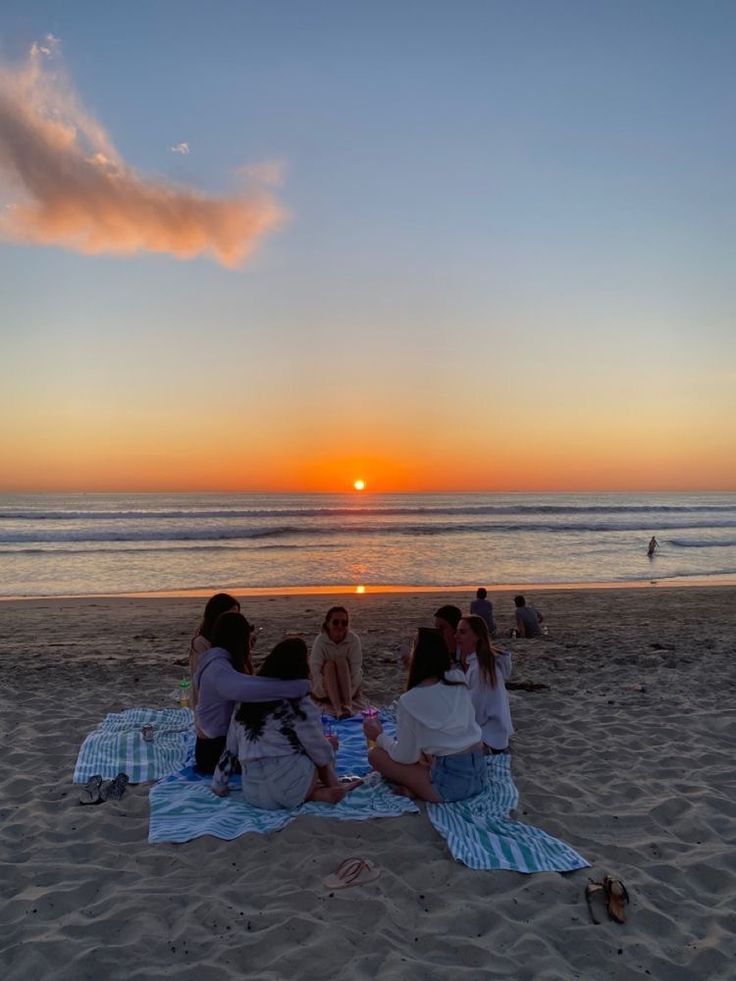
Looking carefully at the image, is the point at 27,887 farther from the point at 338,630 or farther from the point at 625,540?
the point at 625,540

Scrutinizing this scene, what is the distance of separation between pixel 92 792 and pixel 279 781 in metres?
1.55

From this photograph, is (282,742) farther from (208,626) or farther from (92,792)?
(92,792)

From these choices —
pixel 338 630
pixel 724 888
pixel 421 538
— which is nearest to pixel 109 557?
pixel 421 538

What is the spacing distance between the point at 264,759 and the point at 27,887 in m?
1.60

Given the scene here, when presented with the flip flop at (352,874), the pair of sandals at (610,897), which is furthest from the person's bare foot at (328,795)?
the pair of sandals at (610,897)

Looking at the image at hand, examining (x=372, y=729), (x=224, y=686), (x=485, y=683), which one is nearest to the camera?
(x=224, y=686)

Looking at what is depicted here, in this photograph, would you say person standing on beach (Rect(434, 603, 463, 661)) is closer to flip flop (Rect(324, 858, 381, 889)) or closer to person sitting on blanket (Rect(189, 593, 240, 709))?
person sitting on blanket (Rect(189, 593, 240, 709))

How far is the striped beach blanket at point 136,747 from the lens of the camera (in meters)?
5.79

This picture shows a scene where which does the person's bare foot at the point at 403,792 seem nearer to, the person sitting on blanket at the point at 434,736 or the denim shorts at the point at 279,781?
the person sitting on blanket at the point at 434,736

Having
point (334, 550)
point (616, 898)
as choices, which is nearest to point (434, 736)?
point (616, 898)

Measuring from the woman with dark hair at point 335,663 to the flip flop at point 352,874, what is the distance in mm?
3232

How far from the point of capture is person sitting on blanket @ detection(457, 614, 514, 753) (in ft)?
19.1

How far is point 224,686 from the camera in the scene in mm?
5039

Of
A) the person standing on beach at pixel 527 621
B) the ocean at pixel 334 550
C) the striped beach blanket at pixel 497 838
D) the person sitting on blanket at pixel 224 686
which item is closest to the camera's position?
the striped beach blanket at pixel 497 838
